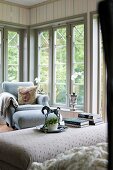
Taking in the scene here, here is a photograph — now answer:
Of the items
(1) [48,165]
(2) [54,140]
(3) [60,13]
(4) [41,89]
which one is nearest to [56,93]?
(4) [41,89]

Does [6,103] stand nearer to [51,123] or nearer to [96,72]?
[96,72]

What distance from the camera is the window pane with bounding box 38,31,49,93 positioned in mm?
5832

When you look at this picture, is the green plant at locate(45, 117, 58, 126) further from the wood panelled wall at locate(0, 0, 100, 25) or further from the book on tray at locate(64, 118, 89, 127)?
the wood panelled wall at locate(0, 0, 100, 25)

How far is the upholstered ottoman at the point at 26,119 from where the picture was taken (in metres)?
4.04

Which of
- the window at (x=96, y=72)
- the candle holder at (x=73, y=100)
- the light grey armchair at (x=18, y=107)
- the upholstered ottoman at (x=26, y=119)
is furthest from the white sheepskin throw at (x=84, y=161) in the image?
the candle holder at (x=73, y=100)

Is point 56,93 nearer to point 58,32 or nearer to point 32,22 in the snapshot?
point 58,32

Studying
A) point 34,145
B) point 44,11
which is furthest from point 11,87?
point 34,145

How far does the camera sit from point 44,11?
5.66m

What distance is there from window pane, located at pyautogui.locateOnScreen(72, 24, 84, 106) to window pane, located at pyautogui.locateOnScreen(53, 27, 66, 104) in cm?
28

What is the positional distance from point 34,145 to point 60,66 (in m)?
3.74

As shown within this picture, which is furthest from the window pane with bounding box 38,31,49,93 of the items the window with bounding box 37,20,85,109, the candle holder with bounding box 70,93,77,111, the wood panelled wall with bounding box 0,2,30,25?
the candle holder with bounding box 70,93,77,111

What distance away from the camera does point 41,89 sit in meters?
5.87

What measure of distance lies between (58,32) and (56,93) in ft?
4.46

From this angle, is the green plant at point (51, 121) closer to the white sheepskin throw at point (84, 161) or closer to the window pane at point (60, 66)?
the white sheepskin throw at point (84, 161)
